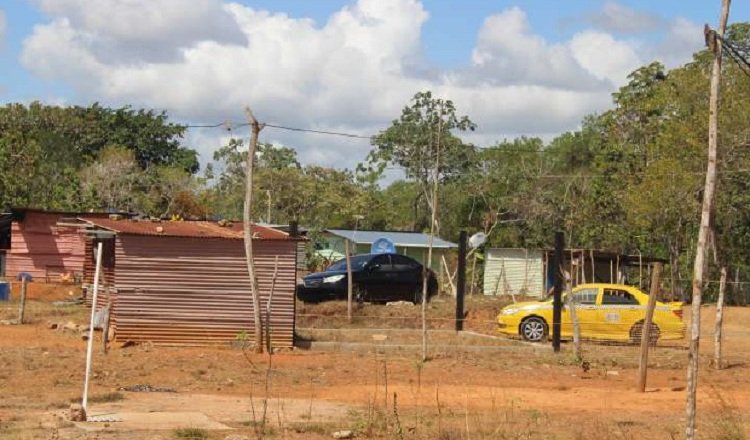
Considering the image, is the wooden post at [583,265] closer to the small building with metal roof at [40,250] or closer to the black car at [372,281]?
the black car at [372,281]

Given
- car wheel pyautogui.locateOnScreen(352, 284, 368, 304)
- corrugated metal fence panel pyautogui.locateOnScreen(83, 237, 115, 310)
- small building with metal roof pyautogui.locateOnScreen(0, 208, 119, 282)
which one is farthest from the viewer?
small building with metal roof pyautogui.locateOnScreen(0, 208, 119, 282)

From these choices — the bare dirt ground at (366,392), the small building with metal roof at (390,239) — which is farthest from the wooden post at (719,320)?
the small building with metal roof at (390,239)

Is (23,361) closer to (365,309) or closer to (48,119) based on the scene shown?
(365,309)

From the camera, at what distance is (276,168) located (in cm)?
6956

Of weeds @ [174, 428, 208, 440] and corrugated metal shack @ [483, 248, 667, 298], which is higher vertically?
corrugated metal shack @ [483, 248, 667, 298]

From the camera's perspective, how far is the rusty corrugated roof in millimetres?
23609

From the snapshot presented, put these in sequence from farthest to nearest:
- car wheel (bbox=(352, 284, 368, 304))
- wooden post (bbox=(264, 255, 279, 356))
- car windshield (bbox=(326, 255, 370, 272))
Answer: car windshield (bbox=(326, 255, 370, 272)) → car wheel (bbox=(352, 284, 368, 304)) → wooden post (bbox=(264, 255, 279, 356))

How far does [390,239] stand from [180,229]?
2675 cm

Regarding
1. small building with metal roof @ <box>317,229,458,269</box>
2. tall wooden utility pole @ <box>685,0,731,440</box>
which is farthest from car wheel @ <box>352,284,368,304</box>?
tall wooden utility pole @ <box>685,0,731,440</box>

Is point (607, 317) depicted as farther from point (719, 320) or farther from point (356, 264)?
point (356, 264)

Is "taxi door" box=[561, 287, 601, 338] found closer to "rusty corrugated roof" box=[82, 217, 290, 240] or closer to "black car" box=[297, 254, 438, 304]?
"rusty corrugated roof" box=[82, 217, 290, 240]

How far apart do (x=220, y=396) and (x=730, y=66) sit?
30771 mm

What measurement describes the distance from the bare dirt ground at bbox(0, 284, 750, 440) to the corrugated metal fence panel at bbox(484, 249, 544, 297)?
1603 cm

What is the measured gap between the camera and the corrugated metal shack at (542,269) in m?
39.7
